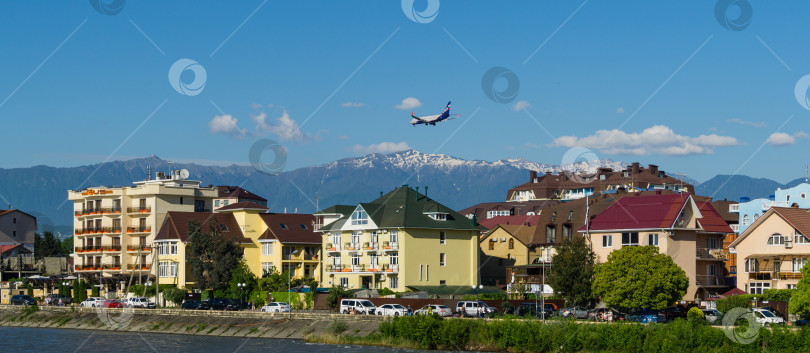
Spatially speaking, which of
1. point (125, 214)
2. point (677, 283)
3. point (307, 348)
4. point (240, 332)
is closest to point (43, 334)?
point (240, 332)

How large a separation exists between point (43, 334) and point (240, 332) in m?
18.2

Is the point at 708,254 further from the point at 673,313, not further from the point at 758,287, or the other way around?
the point at 673,313

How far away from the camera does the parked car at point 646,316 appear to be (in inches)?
2680

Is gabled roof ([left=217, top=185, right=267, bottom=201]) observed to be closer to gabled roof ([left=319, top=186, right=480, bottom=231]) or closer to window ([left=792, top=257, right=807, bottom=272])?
gabled roof ([left=319, top=186, right=480, bottom=231])

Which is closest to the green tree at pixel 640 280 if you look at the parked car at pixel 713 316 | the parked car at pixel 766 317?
the parked car at pixel 713 316

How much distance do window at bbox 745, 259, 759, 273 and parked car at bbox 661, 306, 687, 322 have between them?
12362 mm

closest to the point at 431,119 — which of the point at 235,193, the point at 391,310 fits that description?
the point at 391,310

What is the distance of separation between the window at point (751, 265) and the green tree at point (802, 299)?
1683cm

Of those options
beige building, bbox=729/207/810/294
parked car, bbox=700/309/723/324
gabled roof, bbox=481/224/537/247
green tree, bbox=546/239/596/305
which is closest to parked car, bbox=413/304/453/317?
green tree, bbox=546/239/596/305

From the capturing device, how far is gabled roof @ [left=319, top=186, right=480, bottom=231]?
322 ft

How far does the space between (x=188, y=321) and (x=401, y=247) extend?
2104cm

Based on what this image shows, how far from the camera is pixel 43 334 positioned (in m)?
86.8

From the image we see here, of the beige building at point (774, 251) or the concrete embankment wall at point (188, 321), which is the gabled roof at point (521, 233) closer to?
the beige building at point (774, 251)

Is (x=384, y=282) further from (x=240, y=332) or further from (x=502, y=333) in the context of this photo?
(x=502, y=333)
